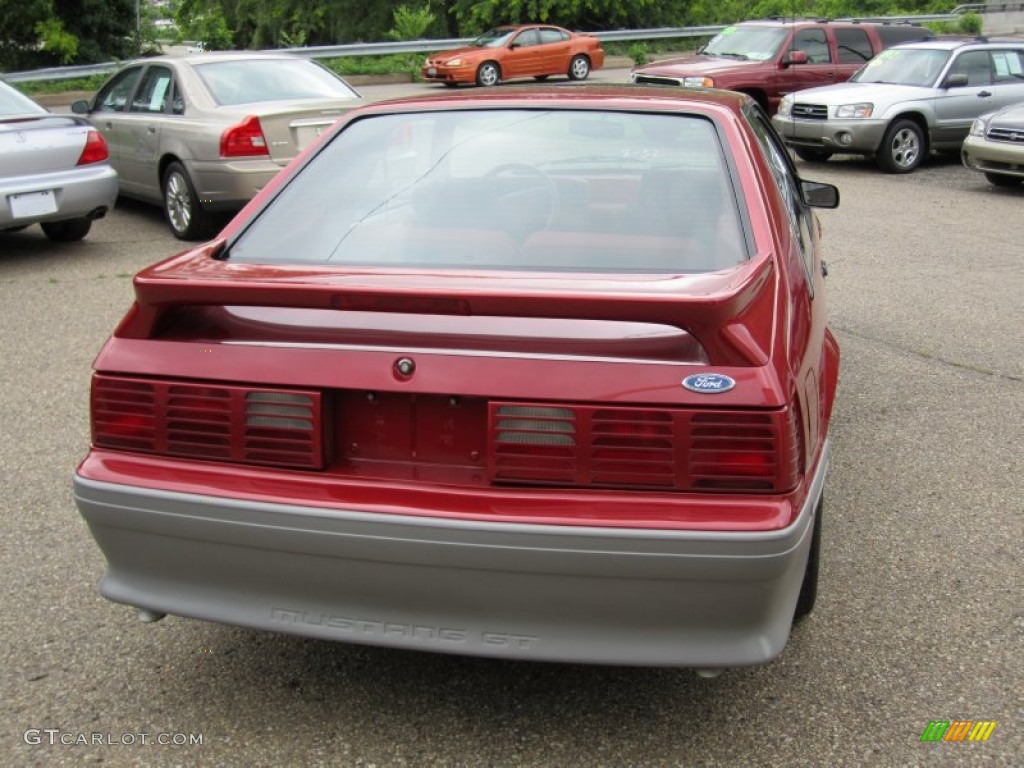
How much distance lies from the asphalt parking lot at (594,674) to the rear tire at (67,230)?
4.96m

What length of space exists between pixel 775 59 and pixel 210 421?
16.3 m

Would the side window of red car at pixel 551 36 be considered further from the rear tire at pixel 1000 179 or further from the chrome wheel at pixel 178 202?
the chrome wheel at pixel 178 202

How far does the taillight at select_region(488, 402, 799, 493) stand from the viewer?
8.64 ft

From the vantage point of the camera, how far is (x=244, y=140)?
9383 mm

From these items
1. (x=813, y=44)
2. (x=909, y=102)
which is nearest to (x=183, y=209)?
(x=909, y=102)

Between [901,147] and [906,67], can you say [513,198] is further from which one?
[906,67]

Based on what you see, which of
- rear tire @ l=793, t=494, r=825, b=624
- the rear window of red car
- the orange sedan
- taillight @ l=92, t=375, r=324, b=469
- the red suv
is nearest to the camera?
taillight @ l=92, t=375, r=324, b=469

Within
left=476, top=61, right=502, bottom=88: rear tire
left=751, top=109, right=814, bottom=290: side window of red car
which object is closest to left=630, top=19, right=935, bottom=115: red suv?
left=476, top=61, right=502, bottom=88: rear tire

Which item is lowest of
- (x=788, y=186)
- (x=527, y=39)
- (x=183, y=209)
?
(x=527, y=39)

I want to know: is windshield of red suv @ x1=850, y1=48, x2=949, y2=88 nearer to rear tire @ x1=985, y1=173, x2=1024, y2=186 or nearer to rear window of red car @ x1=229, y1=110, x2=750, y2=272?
rear tire @ x1=985, y1=173, x2=1024, y2=186

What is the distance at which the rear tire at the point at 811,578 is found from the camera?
11.2ft

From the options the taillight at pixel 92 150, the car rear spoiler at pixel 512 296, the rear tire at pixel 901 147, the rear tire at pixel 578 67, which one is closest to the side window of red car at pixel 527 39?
the rear tire at pixel 578 67

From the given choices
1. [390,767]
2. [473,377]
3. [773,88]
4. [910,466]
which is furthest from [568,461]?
[773,88]

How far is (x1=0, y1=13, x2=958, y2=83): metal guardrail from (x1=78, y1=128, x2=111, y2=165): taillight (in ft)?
36.0
